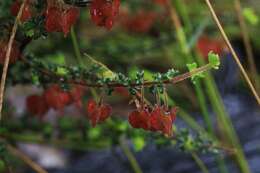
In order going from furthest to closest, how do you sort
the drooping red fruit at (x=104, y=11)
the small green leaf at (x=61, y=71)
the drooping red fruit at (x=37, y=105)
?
the drooping red fruit at (x=37, y=105), the small green leaf at (x=61, y=71), the drooping red fruit at (x=104, y=11)

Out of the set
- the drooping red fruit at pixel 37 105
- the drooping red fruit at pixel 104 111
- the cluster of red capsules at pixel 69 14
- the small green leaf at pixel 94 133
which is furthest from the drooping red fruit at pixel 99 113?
the small green leaf at pixel 94 133

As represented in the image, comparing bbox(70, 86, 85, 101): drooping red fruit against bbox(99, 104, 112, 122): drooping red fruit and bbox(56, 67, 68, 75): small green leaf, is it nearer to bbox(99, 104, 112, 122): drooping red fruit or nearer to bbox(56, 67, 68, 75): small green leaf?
bbox(56, 67, 68, 75): small green leaf

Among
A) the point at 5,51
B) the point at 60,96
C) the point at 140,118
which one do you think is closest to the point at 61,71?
the point at 60,96

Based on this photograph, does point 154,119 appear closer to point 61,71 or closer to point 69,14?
point 69,14

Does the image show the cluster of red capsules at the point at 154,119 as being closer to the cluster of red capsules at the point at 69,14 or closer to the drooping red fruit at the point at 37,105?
the cluster of red capsules at the point at 69,14

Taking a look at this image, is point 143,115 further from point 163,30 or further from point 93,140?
point 163,30

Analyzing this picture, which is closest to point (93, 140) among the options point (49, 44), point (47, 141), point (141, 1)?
point (47, 141)
